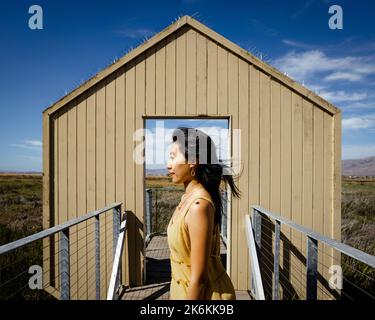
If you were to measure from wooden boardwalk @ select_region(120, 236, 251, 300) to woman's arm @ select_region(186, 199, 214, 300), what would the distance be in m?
3.01

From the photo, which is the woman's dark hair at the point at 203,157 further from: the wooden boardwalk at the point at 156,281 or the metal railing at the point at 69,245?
the wooden boardwalk at the point at 156,281

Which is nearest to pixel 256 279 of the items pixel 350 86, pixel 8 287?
pixel 8 287

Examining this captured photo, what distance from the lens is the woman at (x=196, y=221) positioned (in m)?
1.41

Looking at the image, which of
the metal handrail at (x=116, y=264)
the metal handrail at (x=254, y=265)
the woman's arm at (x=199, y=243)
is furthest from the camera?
the metal handrail at (x=116, y=264)

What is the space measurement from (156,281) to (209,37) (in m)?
4.01

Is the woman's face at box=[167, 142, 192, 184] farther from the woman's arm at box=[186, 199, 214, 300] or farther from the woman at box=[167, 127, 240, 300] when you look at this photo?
the woman's arm at box=[186, 199, 214, 300]

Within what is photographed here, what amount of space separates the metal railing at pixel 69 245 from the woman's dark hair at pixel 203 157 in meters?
1.08

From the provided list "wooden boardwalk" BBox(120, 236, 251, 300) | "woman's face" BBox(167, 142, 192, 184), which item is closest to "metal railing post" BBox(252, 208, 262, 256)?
"wooden boardwalk" BBox(120, 236, 251, 300)

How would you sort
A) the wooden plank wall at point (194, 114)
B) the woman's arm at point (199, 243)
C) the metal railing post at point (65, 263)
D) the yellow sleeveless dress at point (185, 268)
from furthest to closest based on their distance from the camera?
the wooden plank wall at point (194, 114) → the metal railing post at point (65, 263) → the yellow sleeveless dress at point (185, 268) → the woman's arm at point (199, 243)

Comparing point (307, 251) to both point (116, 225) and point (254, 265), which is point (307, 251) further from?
point (116, 225)

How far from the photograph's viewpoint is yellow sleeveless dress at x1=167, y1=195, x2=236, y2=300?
1.52 metres

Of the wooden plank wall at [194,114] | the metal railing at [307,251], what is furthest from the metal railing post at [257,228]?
the wooden plank wall at [194,114]

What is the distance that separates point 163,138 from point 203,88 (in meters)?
1.02

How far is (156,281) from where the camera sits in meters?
4.73
